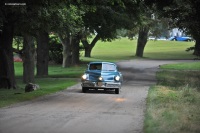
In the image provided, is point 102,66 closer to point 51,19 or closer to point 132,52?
point 51,19

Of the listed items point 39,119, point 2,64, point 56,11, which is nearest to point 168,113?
point 39,119

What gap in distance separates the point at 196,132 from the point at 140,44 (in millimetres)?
59894

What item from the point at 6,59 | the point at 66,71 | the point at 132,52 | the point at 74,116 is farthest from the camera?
the point at 132,52

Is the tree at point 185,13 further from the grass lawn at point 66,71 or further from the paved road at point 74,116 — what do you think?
the paved road at point 74,116

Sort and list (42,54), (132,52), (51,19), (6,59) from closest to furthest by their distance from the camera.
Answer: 1. (51,19)
2. (6,59)
3. (42,54)
4. (132,52)

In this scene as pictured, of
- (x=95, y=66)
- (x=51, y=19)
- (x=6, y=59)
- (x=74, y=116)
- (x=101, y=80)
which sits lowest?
(x=74, y=116)

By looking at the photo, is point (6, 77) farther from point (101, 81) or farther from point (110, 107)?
point (110, 107)

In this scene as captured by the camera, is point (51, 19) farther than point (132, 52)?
No

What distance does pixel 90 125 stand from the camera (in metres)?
11.2

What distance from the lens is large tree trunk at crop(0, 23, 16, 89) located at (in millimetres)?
23209

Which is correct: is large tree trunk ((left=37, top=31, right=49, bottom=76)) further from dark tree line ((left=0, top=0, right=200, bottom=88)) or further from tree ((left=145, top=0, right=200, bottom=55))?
tree ((left=145, top=0, right=200, bottom=55))

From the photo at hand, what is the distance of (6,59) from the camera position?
23500 millimetres

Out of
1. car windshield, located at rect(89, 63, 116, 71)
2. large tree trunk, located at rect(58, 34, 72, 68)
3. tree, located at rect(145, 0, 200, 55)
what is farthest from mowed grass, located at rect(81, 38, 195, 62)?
car windshield, located at rect(89, 63, 116, 71)

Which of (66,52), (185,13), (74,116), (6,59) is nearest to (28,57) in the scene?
(6,59)
